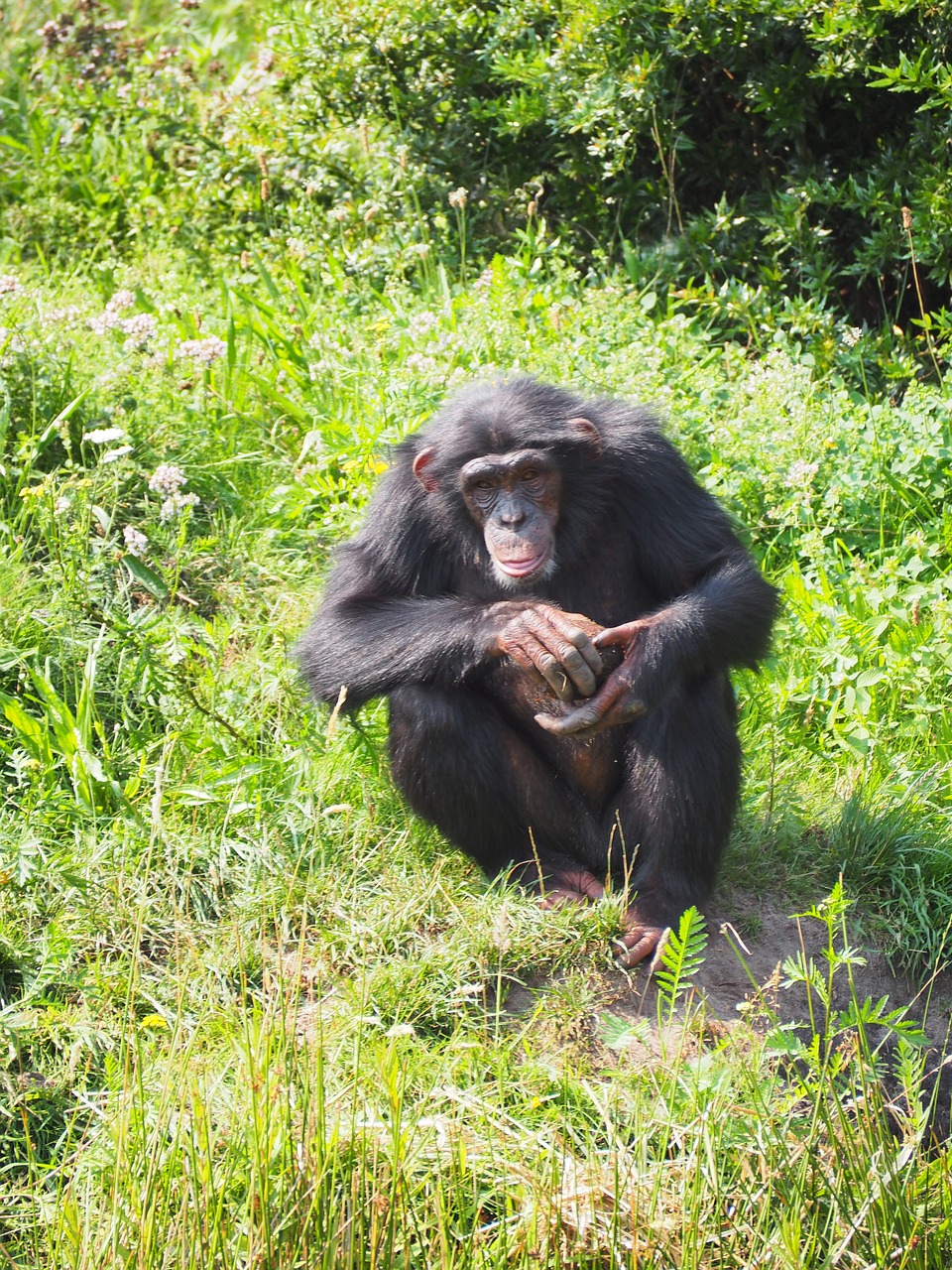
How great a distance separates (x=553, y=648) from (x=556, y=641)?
2cm

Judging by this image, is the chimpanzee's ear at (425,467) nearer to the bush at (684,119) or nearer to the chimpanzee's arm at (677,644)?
the chimpanzee's arm at (677,644)

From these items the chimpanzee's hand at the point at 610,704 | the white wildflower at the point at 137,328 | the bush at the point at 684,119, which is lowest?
the chimpanzee's hand at the point at 610,704

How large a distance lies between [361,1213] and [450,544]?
2.32 m

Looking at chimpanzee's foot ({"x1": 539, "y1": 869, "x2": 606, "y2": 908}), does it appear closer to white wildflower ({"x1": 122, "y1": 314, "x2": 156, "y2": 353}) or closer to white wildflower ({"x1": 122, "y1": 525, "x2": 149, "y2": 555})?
white wildflower ({"x1": 122, "y1": 525, "x2": 149, "y2": 555})

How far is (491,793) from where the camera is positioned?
4.79m

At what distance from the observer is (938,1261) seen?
11.7 ft

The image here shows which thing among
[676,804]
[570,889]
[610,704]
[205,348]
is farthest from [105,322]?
[676,804]

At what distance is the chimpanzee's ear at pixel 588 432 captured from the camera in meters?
4.97

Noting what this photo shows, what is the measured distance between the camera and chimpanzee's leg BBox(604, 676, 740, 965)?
15.4 feet

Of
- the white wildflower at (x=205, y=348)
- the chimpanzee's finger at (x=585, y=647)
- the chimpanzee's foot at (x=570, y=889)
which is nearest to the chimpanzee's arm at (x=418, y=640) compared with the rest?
the chimpanzee's finger at (x=585, y=647)

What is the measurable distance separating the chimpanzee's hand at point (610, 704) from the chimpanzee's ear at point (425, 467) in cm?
82

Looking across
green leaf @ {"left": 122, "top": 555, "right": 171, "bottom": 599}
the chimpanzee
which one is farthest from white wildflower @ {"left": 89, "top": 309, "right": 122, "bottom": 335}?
the chimpanzee

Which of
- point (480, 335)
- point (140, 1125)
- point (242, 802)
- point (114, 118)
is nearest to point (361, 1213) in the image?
point (140, 1125)

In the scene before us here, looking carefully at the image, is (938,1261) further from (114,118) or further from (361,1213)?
(114,118)
